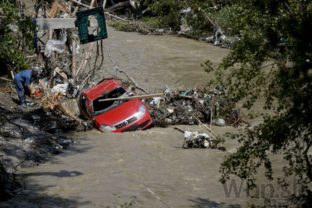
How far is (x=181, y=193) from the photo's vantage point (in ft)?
37.0

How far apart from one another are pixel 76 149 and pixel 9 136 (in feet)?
6.04

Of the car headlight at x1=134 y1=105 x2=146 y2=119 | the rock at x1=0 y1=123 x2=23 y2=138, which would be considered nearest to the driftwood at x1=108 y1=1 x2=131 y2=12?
the car headlight at x1=134 y1=105 x2=146 y2=119

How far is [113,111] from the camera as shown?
1642 cm

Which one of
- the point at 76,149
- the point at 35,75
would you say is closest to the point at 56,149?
the point at 76,149

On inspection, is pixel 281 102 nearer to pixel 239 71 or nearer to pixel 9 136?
pixel 239 71

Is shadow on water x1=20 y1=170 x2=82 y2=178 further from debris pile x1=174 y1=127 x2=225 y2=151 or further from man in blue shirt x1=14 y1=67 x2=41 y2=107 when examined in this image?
man in blue shirt x1=14 y1=67 x2=41 y2=107

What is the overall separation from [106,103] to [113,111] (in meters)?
0.46

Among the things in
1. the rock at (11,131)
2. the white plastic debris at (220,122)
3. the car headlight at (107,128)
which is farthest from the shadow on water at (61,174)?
the white plastic debris at (220,122)

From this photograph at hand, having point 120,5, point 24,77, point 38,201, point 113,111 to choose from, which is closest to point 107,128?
point 113,111

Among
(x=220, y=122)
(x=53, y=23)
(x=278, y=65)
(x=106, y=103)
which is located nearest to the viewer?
(x=278, y=65)

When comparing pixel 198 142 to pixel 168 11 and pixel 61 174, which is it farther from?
pixel 168 11

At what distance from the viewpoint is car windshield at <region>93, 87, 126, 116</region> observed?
16.5 m

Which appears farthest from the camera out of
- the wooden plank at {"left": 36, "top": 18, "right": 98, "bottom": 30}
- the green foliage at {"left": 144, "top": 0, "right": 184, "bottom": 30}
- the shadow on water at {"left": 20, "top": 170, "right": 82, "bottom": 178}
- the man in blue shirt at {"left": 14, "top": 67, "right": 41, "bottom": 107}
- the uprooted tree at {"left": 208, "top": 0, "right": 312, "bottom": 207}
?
the green foliage at {"left": 144, "top": 0, "right": 184, "bottom": 30}

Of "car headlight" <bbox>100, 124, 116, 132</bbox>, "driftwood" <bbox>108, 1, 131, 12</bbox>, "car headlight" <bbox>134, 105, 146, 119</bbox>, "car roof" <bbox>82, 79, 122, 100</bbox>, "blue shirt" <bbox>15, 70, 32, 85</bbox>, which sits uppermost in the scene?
"driftwood" <bbox>108, 1, 131, 12</bbox>
